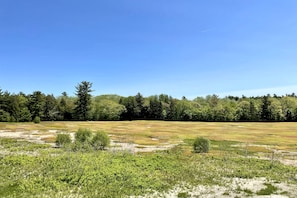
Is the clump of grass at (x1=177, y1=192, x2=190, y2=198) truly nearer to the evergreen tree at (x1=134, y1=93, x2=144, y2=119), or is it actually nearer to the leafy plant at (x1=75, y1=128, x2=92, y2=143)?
the leafy plant at (x1=75, y1=128, x2=92, y2=143)

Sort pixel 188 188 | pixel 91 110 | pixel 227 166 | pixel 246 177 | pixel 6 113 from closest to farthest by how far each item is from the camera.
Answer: pixel 188 188, pixel 246 177, pixel 227 166, pixel 6 113, pixel 91 110

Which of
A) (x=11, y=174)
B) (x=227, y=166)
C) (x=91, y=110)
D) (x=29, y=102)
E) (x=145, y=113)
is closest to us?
(x=11, y=174)

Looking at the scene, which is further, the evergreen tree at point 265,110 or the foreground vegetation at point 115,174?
the evergreen tree at point 265,110

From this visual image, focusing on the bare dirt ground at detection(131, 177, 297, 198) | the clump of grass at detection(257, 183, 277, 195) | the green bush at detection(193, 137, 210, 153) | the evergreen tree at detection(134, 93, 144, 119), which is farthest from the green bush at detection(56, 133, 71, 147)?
the evergreen tree at detection(134, 93, 144, 119)

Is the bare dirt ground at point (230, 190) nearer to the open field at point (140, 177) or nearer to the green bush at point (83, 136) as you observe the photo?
the open field at point (140, 177)

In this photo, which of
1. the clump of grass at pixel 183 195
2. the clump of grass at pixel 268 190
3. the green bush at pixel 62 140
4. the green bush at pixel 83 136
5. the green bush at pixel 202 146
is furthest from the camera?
the green bush at pixel 83 136

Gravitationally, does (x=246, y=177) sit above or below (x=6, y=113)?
below

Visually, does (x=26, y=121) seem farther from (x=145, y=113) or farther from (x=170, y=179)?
(x=170, y=179)

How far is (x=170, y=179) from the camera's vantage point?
72.0ft

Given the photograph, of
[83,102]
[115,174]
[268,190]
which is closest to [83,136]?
[115,174]

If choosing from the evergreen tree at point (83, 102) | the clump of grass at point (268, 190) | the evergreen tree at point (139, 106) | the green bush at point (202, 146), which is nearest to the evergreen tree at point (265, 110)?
the evergreen tree at point (139, 106)

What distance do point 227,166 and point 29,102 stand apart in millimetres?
93166

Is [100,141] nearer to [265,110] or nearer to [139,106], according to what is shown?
[139,106]

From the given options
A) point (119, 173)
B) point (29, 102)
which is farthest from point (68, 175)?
point (29, 102)
